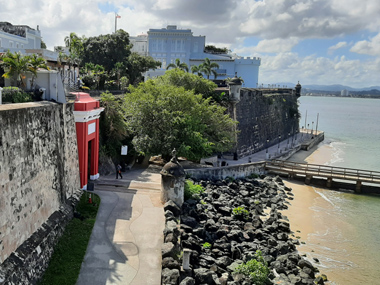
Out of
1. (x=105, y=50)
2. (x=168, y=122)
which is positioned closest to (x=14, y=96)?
(x=168, y=122)

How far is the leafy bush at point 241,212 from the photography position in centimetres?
1848

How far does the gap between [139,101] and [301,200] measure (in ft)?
42.3

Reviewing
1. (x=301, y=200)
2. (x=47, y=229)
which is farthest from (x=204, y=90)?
(x=47, y=229)

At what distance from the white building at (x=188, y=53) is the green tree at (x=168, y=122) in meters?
39.4

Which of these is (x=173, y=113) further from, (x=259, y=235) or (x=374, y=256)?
(x=374, y=256)

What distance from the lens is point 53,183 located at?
12.8 meters

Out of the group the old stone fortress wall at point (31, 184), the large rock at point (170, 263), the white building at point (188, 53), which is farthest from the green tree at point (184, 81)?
the white building at point (188, 53)

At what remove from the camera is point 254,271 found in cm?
1272

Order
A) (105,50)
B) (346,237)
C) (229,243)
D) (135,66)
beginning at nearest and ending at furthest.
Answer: (229,243) < (346,237) < (105,50) < (135,66)

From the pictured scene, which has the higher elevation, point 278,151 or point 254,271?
point 254,271

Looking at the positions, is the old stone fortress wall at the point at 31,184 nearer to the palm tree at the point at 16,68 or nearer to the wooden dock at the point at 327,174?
the palm tree at the point at 16,68

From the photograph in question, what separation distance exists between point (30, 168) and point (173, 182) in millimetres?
6970

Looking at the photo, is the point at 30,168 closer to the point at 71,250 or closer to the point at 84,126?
the point at 71,250

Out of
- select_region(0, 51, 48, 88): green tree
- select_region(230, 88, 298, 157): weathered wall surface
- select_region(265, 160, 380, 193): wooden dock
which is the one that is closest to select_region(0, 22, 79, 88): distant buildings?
select_region(0, 51, 48, 88): green tree
